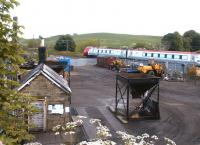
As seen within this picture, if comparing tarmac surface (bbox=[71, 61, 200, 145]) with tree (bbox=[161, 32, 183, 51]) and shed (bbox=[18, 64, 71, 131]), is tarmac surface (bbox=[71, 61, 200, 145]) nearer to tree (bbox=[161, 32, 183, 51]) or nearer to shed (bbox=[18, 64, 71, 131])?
shed (bbox=[18, 64, 71, 131])

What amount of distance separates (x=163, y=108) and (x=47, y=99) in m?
12.2

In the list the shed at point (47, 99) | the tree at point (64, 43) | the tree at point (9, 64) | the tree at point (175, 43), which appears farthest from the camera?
the tree at point (64, 43)

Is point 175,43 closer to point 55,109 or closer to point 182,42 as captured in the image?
point 182,42

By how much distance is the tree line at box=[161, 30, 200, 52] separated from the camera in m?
92.9

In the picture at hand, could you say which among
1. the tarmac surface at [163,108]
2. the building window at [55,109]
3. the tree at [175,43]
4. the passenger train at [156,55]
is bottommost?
the tarmac surface at [163,108]

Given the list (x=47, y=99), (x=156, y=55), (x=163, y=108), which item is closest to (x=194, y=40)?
(x=156, y=55)

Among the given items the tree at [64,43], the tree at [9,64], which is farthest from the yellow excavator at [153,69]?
the tree at [64,43]

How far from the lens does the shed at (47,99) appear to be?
22234mm

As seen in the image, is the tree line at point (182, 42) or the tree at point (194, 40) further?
the tree at point (194, 40)

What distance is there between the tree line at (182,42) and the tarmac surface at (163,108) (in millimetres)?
46468

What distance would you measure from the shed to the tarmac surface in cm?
275

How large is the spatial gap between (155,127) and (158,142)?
316 cm

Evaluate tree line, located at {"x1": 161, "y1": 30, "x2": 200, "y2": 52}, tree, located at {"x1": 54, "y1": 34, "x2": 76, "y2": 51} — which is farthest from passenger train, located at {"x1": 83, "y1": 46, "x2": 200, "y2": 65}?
tree, located at {"x1": 54, "y1": 34, "x2": 76, "y2": 51}

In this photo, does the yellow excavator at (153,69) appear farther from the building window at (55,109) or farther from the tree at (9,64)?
the tree at (9,64)
